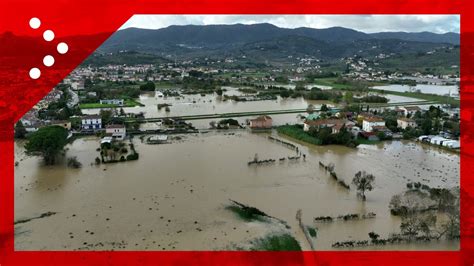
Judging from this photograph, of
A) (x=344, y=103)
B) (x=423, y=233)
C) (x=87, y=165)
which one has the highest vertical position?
(x=344, y=103)

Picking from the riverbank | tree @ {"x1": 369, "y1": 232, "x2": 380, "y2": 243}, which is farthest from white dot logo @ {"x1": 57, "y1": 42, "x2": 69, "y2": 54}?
the riverbank

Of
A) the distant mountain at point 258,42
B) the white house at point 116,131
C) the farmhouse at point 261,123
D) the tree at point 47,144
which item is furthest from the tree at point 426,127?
the distant mountain at point 258,42

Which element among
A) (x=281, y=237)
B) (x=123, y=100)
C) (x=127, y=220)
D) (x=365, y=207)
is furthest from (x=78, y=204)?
(x=123, y=100)

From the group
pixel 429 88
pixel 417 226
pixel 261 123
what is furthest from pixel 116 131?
pixel 429 88

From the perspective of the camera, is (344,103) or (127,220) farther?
(344,103)

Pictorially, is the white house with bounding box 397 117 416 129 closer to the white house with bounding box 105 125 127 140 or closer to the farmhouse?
the farmhouse

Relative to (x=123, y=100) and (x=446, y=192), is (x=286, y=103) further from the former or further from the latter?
(x=446, y=192)

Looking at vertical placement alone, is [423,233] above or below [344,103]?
below
